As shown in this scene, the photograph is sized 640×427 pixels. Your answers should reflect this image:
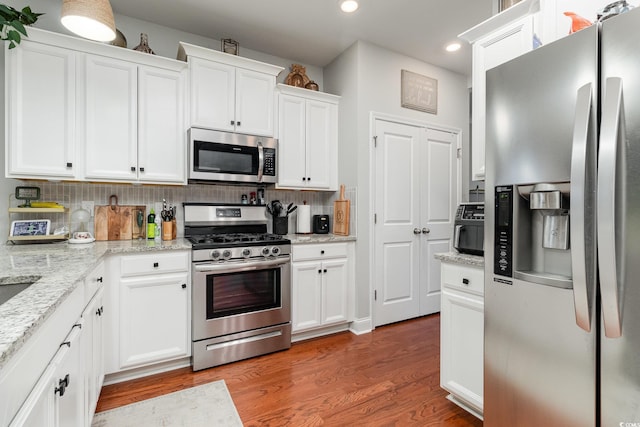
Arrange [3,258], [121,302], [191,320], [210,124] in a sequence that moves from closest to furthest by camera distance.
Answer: [3,258] → [121,302] → [191,320] → [210,124]

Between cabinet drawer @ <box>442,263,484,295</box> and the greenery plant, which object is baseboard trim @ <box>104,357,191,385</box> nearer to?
cabinet drawer @ <box>442,263,484,295</box>

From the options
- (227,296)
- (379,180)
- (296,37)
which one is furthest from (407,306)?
(296,37)

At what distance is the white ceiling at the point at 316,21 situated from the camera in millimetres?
2518

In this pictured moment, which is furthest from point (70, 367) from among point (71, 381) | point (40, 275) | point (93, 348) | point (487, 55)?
point (487, 55)

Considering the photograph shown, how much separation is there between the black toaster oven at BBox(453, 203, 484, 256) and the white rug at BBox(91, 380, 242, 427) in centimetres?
164

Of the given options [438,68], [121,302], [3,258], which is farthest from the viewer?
[438,68]

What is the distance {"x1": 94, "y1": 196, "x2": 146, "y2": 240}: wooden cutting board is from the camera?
8.20 ft

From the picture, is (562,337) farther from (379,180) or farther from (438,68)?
(438,68)

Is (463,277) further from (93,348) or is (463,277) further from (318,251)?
(93,348)

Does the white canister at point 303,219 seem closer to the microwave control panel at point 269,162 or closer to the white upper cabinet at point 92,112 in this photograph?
the microwave control panel at point 269,162

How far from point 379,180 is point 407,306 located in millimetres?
1399

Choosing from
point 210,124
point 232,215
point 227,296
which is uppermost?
point 210,124

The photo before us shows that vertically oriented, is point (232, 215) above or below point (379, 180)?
Answer: below

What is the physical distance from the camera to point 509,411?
135cm
